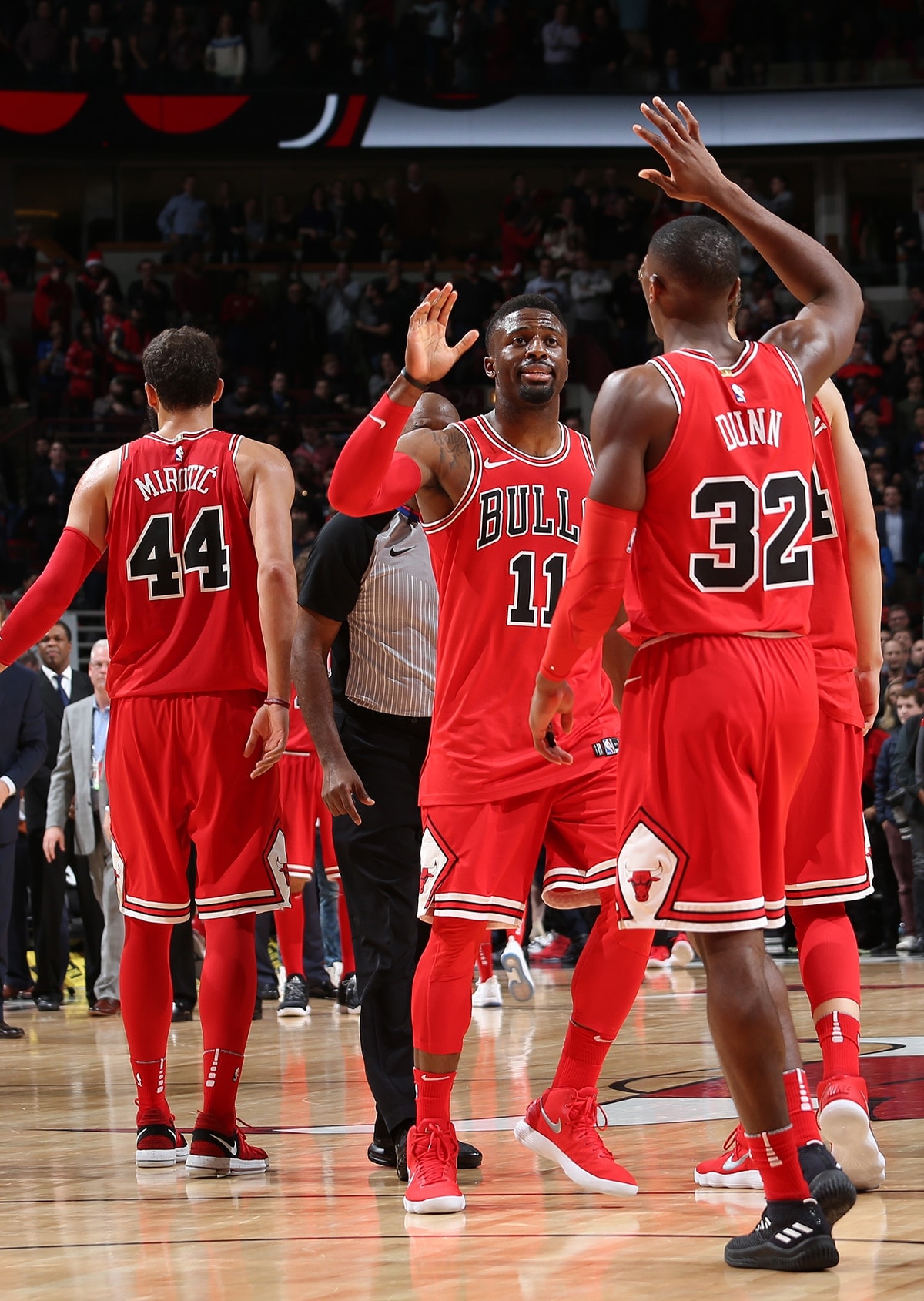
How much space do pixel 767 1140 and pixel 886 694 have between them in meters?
9.75

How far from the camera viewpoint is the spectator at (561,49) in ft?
72.4

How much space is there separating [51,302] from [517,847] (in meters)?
18.1

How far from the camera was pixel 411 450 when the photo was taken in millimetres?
4449

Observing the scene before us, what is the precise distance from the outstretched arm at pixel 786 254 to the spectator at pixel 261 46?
19.5 m

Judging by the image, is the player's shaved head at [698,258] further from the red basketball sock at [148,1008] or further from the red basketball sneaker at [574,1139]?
the red basketball sock at [148,1008]

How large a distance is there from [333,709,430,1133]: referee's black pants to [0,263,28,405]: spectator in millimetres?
17155

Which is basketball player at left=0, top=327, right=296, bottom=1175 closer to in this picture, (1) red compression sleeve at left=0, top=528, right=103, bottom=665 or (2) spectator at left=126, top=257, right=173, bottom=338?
(1) red compression sleeve at left=0, top=528, right=103, bottom=665

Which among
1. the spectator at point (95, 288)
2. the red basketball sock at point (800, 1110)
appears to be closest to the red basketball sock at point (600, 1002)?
the red basketball sock at point (800, 1110)

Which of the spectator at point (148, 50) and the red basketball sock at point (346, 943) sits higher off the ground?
the spectator at point (148, 50)

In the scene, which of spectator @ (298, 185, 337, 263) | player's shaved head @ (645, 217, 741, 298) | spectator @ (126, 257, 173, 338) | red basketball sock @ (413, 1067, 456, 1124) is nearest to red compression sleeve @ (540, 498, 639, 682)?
player's shaved head @ (645, 217, 741, 298)

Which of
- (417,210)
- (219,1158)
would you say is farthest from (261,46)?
(219,1158)

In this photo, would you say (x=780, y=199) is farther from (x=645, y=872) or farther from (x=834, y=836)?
(x=645, y=872)

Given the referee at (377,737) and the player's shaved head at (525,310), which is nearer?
the player's shaved head at (525,310)

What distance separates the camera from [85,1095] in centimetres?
661
